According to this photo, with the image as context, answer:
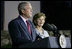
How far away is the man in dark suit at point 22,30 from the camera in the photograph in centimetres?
159

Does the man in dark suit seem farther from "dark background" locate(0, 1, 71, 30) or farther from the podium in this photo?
"dark background" locate(0, 1, 71, 30)

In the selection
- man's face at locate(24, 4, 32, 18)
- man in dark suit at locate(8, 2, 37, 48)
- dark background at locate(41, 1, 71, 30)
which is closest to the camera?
man in dark suit at locate(8, 2, 37, 48)

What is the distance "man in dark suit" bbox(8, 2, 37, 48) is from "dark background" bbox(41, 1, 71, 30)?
4242 millimetres

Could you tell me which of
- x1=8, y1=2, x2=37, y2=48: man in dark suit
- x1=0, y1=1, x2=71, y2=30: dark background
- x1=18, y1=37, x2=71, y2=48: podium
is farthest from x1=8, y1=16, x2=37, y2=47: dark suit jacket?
x1=0, y1=1, x2=71, y2=30: dark background

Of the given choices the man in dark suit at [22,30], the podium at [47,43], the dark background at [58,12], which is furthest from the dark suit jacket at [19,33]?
the dark background at [58,12]

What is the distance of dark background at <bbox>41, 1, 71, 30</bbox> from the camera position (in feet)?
20.2

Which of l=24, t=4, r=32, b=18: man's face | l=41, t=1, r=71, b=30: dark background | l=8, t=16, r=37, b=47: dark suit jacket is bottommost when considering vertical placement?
l=41, t=1, r=71, b=30: dark background

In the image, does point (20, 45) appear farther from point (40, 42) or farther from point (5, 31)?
point (5, 31)

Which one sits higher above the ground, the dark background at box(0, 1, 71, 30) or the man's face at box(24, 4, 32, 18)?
the man's face at box(24, 4, 32, 18)

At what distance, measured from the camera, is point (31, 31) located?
1.80m

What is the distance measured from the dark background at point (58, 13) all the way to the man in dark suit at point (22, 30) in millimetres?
4242

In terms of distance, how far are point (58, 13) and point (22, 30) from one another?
4.69 meters

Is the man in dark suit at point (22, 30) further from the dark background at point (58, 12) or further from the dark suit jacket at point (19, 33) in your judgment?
the dark background at point (58, 12)

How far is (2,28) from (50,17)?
1.16m
